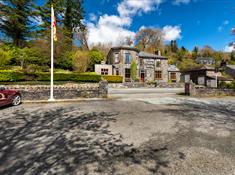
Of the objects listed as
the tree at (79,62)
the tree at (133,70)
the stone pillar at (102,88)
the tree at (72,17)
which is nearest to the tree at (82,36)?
the tree at (72,17)

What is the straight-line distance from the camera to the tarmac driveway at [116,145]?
378 centimetres

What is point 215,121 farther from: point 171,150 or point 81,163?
point 81,163

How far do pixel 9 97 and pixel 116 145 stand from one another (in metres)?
9.02

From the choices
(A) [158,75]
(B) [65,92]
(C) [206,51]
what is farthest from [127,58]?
(C) [206,51]

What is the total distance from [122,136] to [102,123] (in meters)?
1.65

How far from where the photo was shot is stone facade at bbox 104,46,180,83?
3441cm

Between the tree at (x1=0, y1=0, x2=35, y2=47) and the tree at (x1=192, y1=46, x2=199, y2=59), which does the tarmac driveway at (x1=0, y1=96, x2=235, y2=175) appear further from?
the tree at (x1=192, y1=46, x2=199, y2=59)

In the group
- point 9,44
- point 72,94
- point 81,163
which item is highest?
point 9,44

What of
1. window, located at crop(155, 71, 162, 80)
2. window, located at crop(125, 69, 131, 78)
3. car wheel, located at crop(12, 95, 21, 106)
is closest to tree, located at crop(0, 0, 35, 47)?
window, located at crop(125, 69, 131, 78)

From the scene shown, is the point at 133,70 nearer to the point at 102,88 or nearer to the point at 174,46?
the point at 102,88

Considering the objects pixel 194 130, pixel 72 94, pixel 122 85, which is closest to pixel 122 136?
pixel 194 130

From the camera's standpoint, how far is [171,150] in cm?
467

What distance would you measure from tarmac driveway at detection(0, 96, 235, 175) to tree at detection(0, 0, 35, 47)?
2812 centimetres

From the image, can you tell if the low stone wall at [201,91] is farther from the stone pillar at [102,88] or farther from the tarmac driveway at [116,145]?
the tarmac driveway at [116,145]
